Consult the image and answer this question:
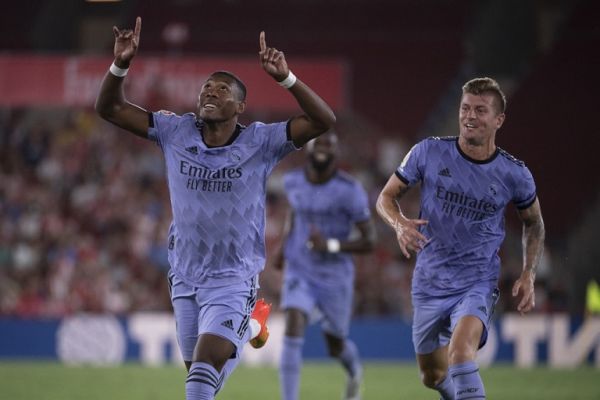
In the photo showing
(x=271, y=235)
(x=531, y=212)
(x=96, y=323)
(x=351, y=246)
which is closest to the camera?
(x=531, y=212)

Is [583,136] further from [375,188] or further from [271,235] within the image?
[271,235]

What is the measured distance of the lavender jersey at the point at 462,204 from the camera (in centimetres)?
912

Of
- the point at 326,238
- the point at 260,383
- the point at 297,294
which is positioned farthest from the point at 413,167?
the point at 260,383

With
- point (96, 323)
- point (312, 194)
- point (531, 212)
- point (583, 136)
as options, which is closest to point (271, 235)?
point (96, 323)

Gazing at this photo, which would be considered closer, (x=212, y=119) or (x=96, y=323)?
(x=212, y=119)

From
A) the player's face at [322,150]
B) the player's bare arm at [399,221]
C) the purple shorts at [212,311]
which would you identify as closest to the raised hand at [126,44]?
the purple shorts at [212,311]

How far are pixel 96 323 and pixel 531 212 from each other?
40.8ft

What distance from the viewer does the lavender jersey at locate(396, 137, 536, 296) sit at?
29.9 ft

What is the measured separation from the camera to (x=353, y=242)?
12984mm

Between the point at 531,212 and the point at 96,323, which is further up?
the point at 531,212

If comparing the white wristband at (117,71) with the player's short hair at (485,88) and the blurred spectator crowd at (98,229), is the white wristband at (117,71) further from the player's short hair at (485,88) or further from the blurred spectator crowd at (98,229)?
the blurred spectator crowd at (98,229)

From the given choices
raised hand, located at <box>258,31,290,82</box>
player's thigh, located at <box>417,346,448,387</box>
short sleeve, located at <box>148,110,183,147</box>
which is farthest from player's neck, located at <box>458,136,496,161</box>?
short sleeve, located at <box>148,110,183,147</box>

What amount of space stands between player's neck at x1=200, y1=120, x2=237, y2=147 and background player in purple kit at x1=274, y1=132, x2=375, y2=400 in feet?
14.5

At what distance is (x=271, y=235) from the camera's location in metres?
24.2
